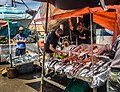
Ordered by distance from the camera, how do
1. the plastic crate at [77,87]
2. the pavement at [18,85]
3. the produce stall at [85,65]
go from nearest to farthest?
the produce stall at [85,65], the plastic crate at [77,87], the pavement at [18,85]

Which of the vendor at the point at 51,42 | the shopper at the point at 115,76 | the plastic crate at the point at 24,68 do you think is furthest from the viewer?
the plastic crate at the point at 24,68

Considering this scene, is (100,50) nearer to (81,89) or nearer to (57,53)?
(81,89)

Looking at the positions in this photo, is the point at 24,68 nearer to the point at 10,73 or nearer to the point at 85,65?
the point at 10,73

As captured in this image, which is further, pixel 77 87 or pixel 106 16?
pixel 77 87

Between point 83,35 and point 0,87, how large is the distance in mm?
3804

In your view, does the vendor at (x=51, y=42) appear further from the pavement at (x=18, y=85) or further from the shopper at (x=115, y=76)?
the shopper at (x=115, y=76)

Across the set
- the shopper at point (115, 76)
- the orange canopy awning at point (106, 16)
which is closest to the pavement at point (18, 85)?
the orange canopy awning at point (106, 16)

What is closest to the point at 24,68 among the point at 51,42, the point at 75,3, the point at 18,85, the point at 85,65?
the point at 18,85

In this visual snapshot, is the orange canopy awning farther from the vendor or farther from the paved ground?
the paved ground

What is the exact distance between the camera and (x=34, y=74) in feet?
32.3

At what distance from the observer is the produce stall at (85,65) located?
14.5ft

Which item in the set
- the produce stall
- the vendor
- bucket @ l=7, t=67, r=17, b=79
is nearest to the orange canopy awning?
the produce stall

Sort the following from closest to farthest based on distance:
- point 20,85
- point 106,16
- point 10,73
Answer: point 106,16
point 20,85
point 10,73

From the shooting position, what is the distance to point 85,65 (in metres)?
5.01
